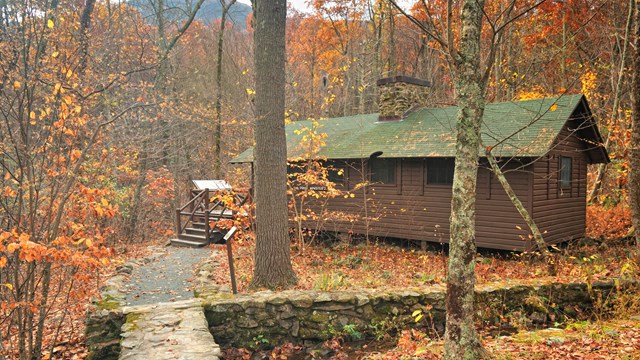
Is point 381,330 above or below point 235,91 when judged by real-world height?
below

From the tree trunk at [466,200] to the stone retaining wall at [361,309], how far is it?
2.48m

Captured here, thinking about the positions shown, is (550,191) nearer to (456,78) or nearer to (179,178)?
(456,78)

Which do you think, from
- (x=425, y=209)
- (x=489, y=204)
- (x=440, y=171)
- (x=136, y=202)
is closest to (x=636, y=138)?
(x=489, y=204)

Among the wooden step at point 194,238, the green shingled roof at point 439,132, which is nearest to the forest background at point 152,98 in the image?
the green shingled roof at point 439,132

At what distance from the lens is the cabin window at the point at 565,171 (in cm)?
1362

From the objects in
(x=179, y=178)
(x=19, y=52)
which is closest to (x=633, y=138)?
(x=19, y=52)

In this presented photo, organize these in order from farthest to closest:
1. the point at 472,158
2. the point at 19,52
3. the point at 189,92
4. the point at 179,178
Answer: the point at 189,92
the point at 179,178
the point at 19,52
the point at 472,158

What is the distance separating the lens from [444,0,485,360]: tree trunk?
16.3 ft

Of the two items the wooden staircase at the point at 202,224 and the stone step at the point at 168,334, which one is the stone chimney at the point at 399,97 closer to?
the wooden staircase at the point at 202,224

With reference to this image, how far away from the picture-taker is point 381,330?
773cm

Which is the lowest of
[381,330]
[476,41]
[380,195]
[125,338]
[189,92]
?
[381,330]

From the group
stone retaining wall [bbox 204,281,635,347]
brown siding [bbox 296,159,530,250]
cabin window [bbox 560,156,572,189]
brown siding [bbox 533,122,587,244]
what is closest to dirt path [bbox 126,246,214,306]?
stone retaining wall [bbox 204,281,635,347]

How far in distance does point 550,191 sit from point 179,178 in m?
18.5

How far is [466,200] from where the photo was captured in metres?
4.98
